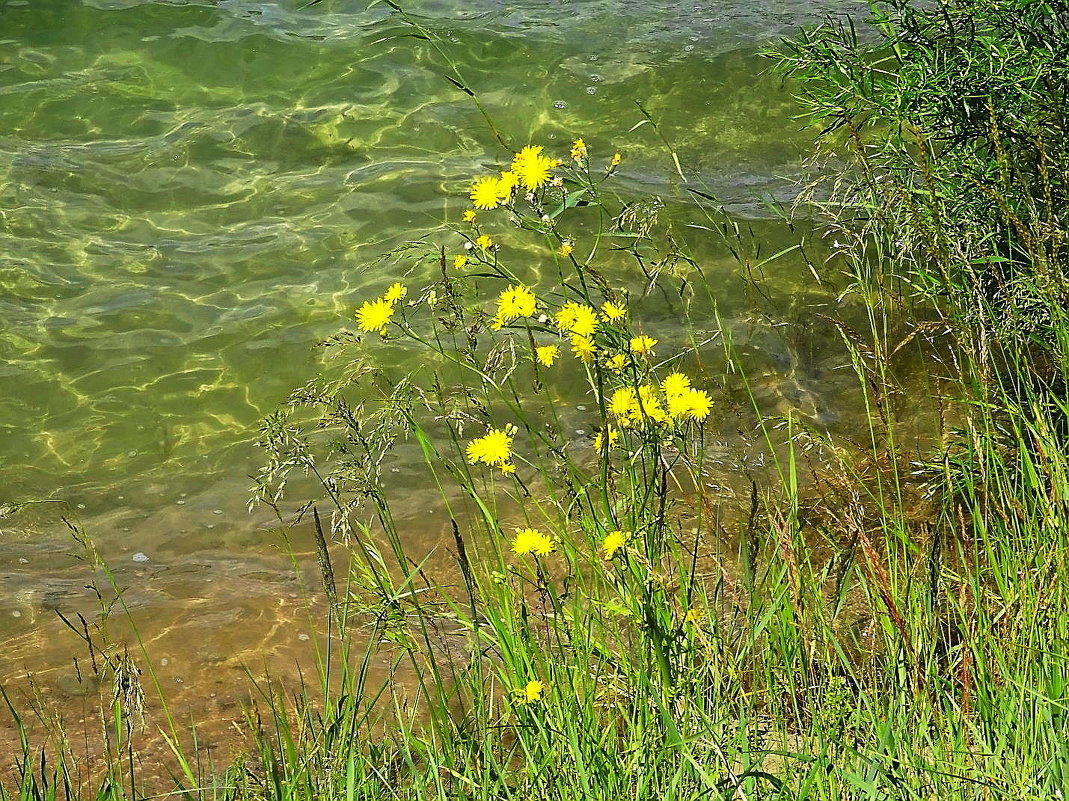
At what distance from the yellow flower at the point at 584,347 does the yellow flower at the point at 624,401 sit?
0.08 meters

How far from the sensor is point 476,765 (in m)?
2.21

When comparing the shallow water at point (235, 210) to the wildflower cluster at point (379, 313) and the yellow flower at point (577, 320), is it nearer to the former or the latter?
the wildflower cluster at point (379, 313)

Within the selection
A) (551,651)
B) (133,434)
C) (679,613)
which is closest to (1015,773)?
(679,613)

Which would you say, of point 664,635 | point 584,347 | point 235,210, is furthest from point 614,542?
point 235,210

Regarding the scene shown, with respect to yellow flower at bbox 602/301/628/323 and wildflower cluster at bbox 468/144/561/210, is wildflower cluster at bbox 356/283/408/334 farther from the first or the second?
yellow flower at bbox 602/301/628/323

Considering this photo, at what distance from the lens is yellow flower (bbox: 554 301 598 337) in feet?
6.52

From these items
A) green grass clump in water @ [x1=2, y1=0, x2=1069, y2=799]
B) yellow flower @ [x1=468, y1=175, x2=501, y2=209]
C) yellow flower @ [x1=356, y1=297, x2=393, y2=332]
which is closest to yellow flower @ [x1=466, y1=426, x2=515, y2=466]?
green grass clump in water @ [x1=2, y1=0, x2=1069, y2=799]

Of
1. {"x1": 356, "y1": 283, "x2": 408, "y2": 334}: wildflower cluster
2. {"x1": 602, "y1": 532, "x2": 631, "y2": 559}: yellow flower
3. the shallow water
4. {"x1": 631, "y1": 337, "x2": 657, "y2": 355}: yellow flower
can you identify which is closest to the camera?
{"x1": 602, "y1": 532, "x2": 631, "y2": 559}: yellow flower

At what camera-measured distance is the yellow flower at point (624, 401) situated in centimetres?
204

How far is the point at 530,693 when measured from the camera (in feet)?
6.74

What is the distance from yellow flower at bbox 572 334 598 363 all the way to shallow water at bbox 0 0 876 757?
89.1 inches

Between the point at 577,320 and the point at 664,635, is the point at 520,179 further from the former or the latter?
the point at 664,635

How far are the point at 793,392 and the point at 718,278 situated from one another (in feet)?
3.99

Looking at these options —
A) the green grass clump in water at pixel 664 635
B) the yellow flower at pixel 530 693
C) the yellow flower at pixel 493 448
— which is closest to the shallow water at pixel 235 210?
the green grass clump in water at pixel 664 635
